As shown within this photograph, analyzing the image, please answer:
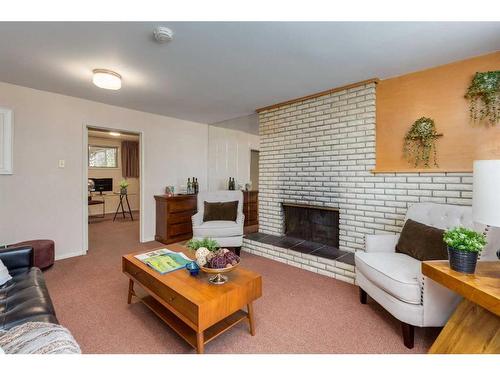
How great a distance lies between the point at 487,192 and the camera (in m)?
1.12

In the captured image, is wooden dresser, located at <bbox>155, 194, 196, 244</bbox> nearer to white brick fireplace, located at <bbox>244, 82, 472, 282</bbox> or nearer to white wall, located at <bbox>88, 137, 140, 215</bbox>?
white brick fireplace, located at <bbox>244, 82, 472, 282</bbox>

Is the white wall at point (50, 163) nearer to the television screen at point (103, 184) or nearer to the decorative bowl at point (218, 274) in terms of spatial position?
the decorative bowl at point (218, 274)

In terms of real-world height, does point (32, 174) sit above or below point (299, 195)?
above

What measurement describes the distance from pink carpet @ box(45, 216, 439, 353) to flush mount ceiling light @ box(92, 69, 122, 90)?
2.06m

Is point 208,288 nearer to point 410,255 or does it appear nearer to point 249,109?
point 410,255

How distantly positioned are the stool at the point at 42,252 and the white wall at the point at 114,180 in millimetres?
3951

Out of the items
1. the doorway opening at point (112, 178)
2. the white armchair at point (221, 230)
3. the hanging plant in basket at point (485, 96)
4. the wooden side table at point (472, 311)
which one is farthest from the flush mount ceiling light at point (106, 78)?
the doorway opening at point (112, 178)

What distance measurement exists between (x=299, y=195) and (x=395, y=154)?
51.6 inches

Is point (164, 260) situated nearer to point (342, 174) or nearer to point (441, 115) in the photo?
point (342, 174)

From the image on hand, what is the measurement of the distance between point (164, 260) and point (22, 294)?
33.9 inches

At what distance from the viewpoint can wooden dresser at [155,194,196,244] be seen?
13.3 ft

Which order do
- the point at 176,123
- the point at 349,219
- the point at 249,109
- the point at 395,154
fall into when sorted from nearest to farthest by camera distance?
the point at 395,154 → the point at 349,219 → the point at 249,109 → the point at 176,123
